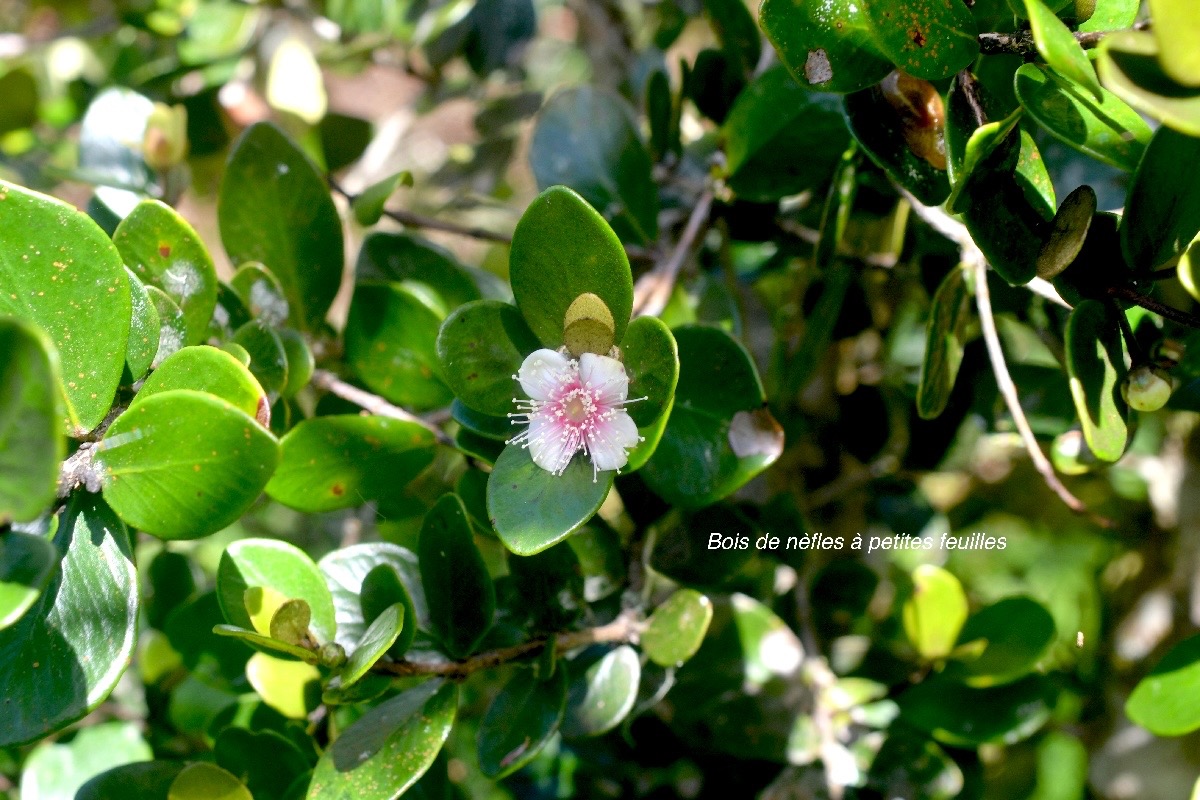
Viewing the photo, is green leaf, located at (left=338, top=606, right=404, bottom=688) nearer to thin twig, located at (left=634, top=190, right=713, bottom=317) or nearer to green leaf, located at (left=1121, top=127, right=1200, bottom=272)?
thin twig, located at (left=634, top=190, right=713, bottom=317)

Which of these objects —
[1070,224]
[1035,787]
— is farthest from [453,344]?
[1035,787]

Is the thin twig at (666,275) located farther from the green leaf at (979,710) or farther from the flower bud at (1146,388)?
the green leaf at (979,710)

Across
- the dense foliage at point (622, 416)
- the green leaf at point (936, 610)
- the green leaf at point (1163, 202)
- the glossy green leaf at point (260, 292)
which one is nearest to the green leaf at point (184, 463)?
the dense foliage at point (622, 416)

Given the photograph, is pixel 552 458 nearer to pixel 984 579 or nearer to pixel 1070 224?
pixel 1070 224

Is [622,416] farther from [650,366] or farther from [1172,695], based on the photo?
[1172,695]

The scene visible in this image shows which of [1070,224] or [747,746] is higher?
[1070,224]

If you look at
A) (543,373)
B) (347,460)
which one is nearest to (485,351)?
(543,373)
